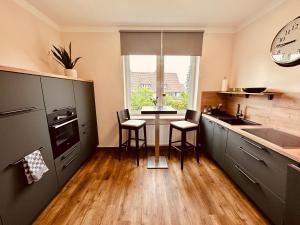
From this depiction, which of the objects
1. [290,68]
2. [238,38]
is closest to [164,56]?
[238,38]

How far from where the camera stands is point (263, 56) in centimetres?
214

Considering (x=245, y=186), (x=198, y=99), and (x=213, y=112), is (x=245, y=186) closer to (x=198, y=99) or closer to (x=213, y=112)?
(x=213, y=112)

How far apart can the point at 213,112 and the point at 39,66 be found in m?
3.15

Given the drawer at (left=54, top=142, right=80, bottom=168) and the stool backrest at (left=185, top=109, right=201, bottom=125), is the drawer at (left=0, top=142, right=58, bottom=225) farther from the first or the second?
the stool backrest at (left=185, top=109, right=201, bottom=125)

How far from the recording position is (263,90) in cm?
198

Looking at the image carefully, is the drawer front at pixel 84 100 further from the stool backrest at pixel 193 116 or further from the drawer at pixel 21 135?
the stool backrest at pixel 193 116

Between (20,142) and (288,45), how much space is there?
9.66 feet

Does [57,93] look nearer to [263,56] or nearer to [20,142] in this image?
[20,142]

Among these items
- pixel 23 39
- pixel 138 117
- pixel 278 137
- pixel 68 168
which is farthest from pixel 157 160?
pixel 23 39

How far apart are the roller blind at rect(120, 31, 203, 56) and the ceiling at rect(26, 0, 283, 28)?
0.16 metres

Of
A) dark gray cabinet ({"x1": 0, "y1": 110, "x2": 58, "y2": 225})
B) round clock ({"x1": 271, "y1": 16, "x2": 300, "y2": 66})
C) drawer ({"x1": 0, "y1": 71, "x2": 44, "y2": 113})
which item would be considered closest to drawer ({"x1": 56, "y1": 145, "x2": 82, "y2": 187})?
dark gray cabinet ({"x1": 0, "y1": 110, "x2": 58, "y2": 225})

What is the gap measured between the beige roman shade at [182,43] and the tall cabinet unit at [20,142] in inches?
85.6

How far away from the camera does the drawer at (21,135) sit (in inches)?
44.2

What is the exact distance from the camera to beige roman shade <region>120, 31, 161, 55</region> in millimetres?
2746
